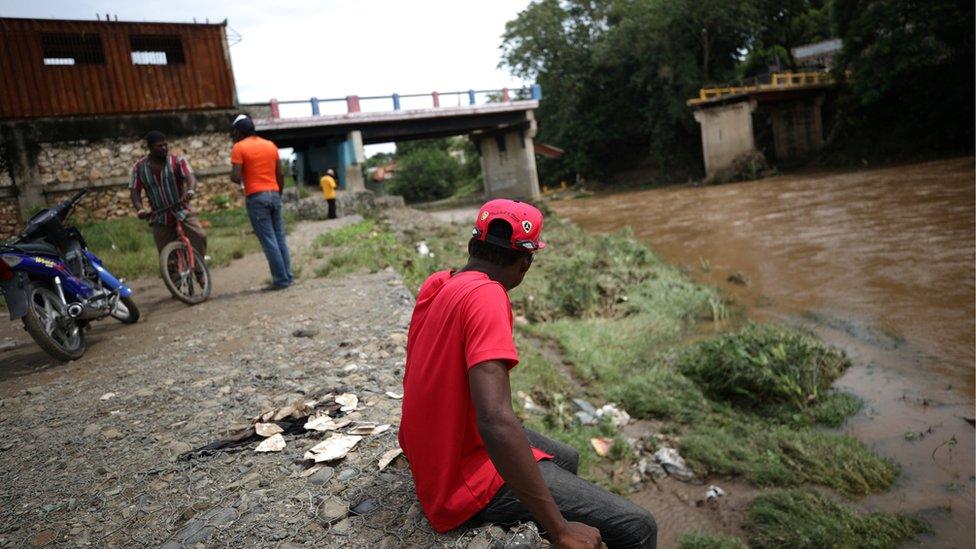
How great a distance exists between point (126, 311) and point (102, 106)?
40.7 feet

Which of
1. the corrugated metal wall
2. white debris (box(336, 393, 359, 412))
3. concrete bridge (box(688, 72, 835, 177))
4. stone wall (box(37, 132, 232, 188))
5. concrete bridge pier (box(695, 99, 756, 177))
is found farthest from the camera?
concrete bridge pier (box(695, 99, 756, 177))

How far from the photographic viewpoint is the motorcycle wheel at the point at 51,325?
14.8 feet

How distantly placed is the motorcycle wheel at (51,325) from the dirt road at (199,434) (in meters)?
0.15

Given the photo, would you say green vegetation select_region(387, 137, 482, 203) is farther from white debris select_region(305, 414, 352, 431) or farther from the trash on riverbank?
white debris select_region(305, 414, 352, 431)

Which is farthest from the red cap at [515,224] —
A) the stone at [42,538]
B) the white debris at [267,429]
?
the stone at [42,538]

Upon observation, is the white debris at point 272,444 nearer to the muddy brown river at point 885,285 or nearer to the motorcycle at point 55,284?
the motorcycle at point 55,284

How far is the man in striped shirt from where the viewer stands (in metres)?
6.26

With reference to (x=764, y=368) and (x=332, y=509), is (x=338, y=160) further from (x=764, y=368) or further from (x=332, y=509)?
(x=332, y=509)

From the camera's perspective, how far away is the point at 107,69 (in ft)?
50.6

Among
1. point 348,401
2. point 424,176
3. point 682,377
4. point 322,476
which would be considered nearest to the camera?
point 322,476

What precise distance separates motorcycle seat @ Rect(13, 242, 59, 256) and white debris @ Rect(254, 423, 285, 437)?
9.27ft

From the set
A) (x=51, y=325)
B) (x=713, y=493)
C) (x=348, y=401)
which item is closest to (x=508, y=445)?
(x=348, y=401)

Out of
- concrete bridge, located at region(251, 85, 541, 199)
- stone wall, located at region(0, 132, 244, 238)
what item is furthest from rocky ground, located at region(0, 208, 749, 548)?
concrete bridge, located at region(251, 85, 541, 199)

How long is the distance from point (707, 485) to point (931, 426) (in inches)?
89.5
